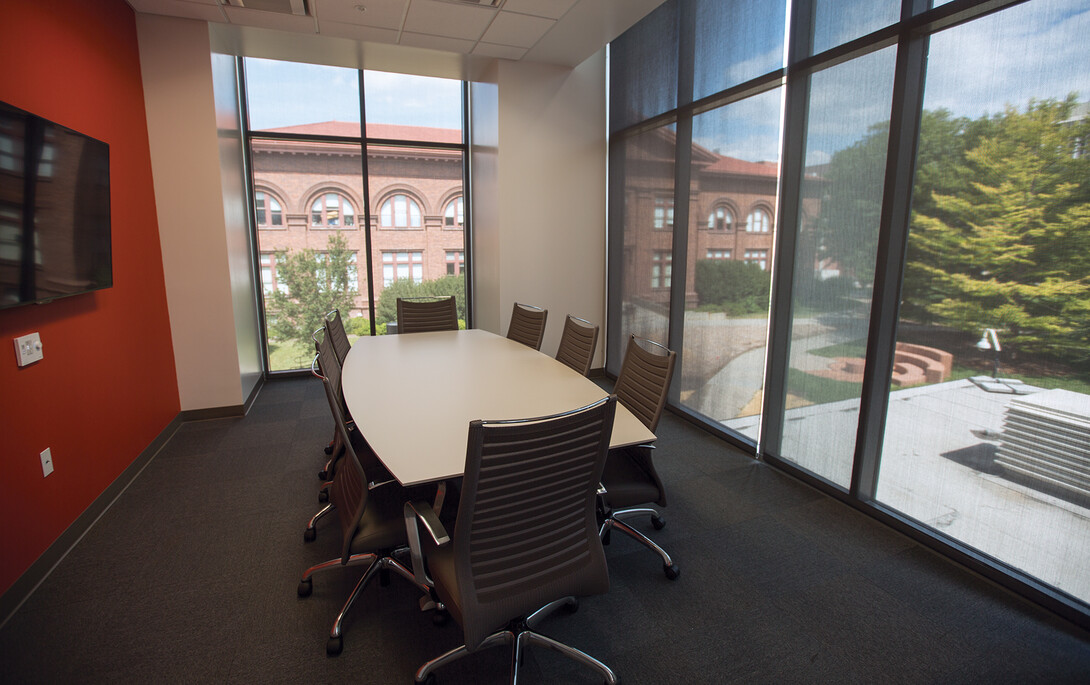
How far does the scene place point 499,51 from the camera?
457cm

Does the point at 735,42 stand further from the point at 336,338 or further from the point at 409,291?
the point at 409,291

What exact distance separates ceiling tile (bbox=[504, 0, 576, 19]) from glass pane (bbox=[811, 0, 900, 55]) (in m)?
1.56

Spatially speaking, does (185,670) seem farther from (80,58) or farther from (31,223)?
(80,58)

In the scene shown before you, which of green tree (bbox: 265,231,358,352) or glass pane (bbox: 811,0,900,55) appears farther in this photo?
green tree (bbox: 265,231,358,352)

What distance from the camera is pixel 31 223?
2.21 meters

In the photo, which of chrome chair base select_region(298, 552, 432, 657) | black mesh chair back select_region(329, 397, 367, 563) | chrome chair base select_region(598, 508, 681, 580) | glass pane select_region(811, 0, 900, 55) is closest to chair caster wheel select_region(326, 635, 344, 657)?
chrome chair base select_region(298, 552, 432, 657)

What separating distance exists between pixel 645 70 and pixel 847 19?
206cm

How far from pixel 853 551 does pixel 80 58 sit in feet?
15.8

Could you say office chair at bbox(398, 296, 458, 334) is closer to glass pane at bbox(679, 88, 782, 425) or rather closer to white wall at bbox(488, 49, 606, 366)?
white wall at bbox(488, 49, 606, 366)

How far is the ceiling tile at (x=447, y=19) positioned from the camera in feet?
11.9

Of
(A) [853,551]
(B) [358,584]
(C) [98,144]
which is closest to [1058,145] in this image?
(A) [853,551]

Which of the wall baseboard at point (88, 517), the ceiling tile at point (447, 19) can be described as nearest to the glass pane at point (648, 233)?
the ceiling tile at point (447, 19)

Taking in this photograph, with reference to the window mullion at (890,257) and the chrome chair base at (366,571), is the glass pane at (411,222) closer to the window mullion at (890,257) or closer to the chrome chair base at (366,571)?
the chrome chair base at (366,571)

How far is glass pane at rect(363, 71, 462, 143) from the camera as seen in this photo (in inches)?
213
